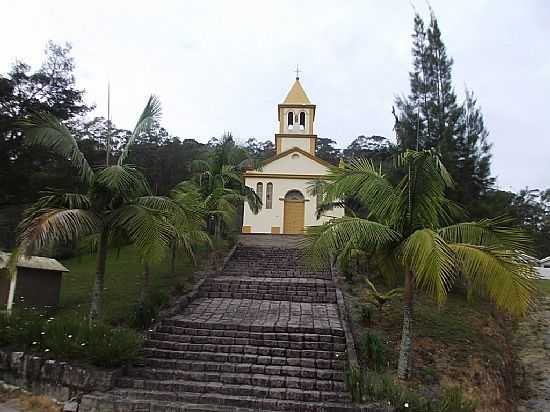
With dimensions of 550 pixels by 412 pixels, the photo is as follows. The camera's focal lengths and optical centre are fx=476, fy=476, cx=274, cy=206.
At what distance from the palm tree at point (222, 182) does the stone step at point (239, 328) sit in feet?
20.1

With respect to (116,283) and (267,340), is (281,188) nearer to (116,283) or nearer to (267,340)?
(116,283)

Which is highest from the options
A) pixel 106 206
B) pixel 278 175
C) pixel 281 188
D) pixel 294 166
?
pixel 294 166

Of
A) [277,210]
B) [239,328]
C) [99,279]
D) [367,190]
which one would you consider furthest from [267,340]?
[277,210]

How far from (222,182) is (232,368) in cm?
1093

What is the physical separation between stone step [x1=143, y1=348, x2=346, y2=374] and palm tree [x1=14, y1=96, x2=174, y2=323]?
1317 mm

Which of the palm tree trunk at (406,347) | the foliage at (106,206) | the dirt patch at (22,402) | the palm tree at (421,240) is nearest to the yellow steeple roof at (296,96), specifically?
the foliage at (106,206)

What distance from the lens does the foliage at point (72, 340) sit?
7.10m

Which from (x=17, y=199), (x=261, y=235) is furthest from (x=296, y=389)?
(x=261, y=235)

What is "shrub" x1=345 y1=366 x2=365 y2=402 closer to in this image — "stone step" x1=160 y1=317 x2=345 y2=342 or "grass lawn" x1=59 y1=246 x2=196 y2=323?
"stone step" x1=160 y1=317 x2=345 y2=342

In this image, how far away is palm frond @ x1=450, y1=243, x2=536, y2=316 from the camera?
6.23 meters

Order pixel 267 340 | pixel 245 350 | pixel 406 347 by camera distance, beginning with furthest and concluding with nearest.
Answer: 1. pixel 267 340
2. pixel 245 350
3. pixel 406 347

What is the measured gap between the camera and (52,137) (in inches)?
322

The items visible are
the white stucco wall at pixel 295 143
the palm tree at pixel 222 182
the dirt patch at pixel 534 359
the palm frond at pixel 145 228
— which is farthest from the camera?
the white stucco wall at pixel 295 143

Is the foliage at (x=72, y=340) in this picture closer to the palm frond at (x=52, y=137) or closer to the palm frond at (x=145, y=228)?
the palm frond at (x=145, y=228)
